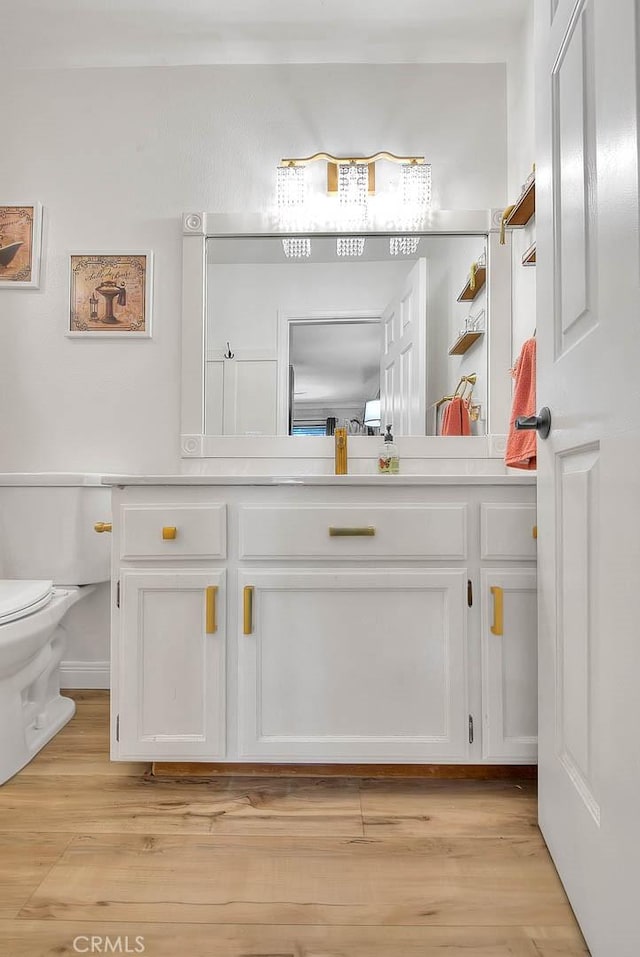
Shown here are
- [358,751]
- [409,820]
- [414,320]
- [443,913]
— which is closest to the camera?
[443,913]

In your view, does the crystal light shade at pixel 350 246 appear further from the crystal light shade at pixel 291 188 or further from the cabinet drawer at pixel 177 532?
the cabinet drawer at pixel 177 532

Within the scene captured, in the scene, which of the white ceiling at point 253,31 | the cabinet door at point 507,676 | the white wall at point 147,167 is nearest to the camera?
the cabinet door at point 507,676

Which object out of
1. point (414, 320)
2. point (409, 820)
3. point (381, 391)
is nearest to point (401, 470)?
point (381, 391)

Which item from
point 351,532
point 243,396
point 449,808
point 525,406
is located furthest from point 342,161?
point 449,808

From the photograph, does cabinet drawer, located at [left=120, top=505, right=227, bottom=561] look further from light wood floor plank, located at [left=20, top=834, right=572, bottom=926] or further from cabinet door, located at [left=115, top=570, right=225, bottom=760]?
light wood floor plank, located at [left=20, top=834, right=572, bottom=926]

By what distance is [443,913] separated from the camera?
3.26 feet

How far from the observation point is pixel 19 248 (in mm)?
2072

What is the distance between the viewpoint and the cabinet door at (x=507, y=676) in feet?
4.53

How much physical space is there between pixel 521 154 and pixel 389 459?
3.57 ft

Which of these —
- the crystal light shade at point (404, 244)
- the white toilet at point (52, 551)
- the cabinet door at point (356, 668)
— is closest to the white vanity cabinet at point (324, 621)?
the cabinet door at point (356, 668)

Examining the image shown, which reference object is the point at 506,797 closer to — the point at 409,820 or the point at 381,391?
the point at 409,820

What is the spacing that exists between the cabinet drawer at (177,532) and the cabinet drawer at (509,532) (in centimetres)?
65

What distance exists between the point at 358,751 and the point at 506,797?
37cm

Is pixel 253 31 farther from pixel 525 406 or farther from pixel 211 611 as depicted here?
pixel 211 611
